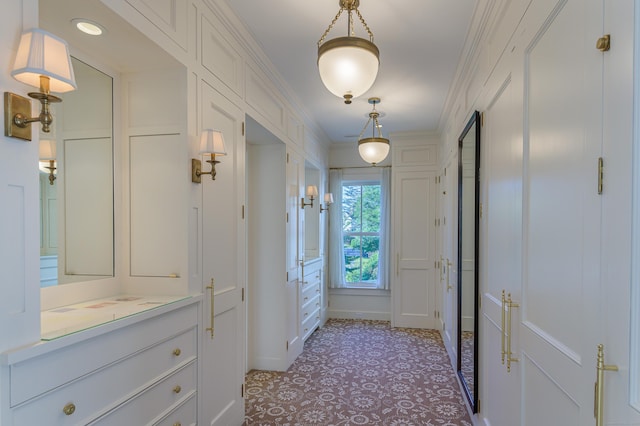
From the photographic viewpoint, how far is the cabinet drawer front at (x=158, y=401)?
4.74ft

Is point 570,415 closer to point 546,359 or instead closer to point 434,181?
point 546,359

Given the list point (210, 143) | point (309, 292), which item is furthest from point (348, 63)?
point (309, 292)

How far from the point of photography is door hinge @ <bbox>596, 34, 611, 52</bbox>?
90 centimetres

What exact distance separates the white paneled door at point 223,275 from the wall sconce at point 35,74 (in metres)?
1.00

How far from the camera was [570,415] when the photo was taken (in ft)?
3.69

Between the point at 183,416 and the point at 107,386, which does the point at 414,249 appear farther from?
the point at 107,386

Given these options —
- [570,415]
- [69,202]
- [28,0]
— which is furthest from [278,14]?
[570,415]

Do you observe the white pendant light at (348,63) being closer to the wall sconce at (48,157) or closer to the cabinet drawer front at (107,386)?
the wall sconce at (48,157)

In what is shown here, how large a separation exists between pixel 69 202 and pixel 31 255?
2.09ft

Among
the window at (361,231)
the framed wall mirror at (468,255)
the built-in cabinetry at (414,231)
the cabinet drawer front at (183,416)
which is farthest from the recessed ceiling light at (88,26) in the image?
the window at (361,231)

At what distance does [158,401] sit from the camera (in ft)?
5.49

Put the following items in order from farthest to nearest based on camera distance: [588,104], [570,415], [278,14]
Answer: [278,14] → [570,415] → [588,104]

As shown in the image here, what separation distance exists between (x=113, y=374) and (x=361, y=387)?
248 centimetres

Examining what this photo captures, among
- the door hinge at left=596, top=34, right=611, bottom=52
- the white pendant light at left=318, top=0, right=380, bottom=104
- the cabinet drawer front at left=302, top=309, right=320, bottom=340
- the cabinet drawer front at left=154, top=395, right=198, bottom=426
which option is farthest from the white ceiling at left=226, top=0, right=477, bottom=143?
the cabinet drawer front at left=302, top=309, right=320, bottom=340
